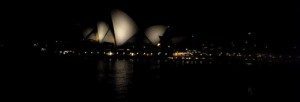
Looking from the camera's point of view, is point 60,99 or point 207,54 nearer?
point 60,99

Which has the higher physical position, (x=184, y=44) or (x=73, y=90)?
(x=184, y=44)

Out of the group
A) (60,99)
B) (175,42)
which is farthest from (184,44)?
(60,99)

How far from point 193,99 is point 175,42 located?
7222 centimetres

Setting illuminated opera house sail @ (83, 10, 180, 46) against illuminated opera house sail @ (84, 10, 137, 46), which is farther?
illuminated opera house sail @ (83, 10, 180, 46)

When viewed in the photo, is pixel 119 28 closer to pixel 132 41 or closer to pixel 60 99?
pixel 132 41

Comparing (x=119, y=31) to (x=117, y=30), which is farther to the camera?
(x=119, y=31)

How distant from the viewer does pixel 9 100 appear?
45.6ft

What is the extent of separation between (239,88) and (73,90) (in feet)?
26.0

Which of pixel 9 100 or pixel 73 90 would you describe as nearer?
pixel 9 100

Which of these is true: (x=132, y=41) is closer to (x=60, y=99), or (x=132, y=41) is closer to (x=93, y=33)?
(x=93, y=33)

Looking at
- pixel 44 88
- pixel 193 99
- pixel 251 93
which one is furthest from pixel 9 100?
pixel 251 93

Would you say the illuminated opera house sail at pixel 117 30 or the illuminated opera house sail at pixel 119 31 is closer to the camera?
the illuminated opera house sail at pixel 117 30

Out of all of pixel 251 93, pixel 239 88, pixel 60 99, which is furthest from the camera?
pixel 239 88

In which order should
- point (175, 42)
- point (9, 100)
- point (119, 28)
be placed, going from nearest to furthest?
1. point (9, 100)
2. point (119, 28)
3. point (175, 42)
